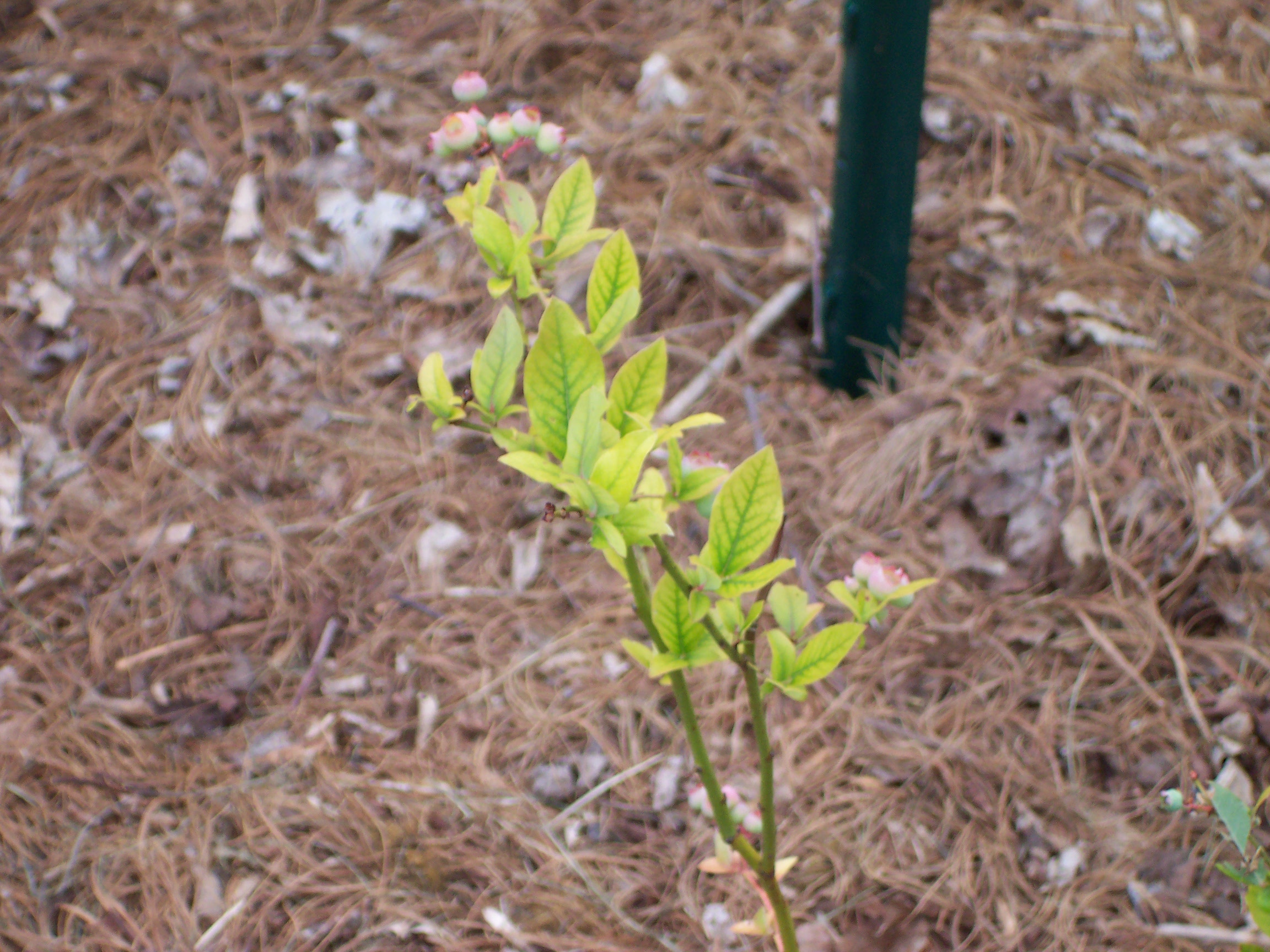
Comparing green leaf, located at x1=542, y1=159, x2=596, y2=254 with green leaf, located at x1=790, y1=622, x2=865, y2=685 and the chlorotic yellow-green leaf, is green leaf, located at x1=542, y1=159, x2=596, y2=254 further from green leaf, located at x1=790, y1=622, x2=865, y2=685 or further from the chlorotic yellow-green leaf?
green leaf, located at x1=790, y1=622, x2=865, y2=685

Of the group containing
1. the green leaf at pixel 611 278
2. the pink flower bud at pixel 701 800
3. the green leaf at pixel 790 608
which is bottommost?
the pink flower bud at pixel 701 800

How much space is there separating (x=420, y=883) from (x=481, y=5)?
93.7 inches

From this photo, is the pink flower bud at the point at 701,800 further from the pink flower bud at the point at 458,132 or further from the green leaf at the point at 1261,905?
the pink flower bud at the point at 458,132

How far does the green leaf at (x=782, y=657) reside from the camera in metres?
0.88

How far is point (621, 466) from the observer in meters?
0.71

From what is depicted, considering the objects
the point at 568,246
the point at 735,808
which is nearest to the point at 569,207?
the point at 568,246

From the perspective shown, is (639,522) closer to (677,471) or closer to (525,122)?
(677,471)

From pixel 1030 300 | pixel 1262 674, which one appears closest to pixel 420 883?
pixel 1262 674

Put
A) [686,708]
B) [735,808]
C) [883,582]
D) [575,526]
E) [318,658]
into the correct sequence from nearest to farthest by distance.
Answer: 1. [883,582]
2. [686,708]
3. [735,808]
4. [318,658]
5. [575,526]

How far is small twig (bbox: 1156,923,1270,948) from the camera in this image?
4.49 ft

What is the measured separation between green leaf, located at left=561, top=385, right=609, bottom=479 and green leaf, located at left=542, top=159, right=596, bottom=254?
0.84 feet

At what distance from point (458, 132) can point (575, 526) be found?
1150 mm

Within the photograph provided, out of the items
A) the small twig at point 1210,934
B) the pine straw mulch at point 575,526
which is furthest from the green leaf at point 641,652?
the small twig at point 1210,934

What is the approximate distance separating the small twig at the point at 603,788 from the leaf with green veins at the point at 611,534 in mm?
1005
